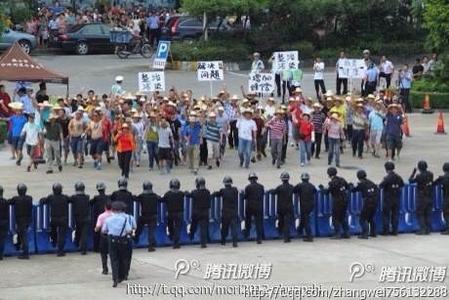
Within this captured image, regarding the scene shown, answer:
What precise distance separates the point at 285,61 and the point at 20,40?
15.4 m

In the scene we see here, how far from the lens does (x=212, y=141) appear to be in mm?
27203

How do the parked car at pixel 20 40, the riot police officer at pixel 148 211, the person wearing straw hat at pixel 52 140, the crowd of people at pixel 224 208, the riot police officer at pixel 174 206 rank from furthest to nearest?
the parked car at pixel 20 40, the person wearing straw hat at pixel 52 140, the riot police officer at pixel 174 206, the riot police officer at pixel 148 211, the crowd of people at pixel 224 208

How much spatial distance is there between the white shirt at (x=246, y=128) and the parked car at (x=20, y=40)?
21115 mm

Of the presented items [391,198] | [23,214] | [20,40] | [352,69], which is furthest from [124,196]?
[20,40]

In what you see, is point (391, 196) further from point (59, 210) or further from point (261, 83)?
point (261, 83)

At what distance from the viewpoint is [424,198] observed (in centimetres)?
2147

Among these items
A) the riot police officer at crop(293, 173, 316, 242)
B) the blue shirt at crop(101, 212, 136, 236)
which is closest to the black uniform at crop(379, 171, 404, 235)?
the riot police officer at crop(293, 173, 316, 242)

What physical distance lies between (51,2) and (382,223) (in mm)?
42426

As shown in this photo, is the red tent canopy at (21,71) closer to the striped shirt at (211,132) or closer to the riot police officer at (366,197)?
the striped shirt at (211,132)

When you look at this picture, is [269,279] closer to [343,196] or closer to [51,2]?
[343,196]

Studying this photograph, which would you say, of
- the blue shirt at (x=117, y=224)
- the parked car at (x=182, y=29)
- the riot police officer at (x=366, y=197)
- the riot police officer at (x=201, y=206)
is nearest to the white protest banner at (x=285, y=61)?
the parked car at (x=182, y=29)

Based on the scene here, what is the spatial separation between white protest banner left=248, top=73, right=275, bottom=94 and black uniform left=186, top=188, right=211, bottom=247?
11.9 meters

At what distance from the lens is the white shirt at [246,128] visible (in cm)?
2698

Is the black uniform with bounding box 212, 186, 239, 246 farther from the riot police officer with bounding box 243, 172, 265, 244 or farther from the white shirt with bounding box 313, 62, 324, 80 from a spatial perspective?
the white shirt with bounding box 313, 62, 324, 80
